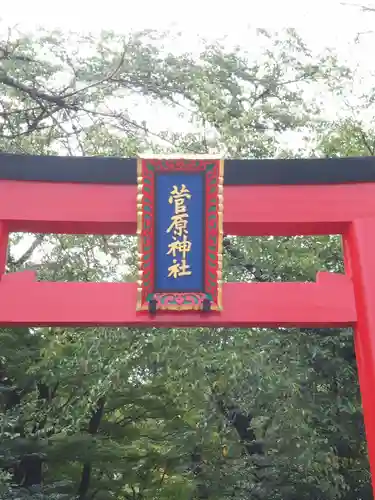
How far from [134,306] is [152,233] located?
1.68 ft

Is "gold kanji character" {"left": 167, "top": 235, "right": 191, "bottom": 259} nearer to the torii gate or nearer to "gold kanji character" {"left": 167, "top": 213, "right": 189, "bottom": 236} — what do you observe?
"gold kanji character" {"left": 167, "top": 213, "right": 189, "bottom": 236}

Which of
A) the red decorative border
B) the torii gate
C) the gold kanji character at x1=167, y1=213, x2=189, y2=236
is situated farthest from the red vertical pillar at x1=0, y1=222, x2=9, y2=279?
the gold kanji character at x1=167, y1=213, x2=189, y2=236

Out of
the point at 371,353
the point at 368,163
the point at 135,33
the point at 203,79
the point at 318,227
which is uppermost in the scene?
the point at 135,33

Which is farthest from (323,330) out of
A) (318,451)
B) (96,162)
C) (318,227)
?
(96,162)

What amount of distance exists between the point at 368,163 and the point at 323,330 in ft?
6.58

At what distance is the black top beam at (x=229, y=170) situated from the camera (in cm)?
429

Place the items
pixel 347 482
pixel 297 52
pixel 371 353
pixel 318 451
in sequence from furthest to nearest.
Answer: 1. pixel 297 52
2. pixel 347 482
3. pixel 318 451
4. pixel 371 353

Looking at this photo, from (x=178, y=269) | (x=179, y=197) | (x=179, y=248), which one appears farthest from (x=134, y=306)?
(x=179, y=197)

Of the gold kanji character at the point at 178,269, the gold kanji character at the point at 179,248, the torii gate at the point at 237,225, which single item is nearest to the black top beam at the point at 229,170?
the torii gate at the point at 237,225

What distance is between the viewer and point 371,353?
4016 mm

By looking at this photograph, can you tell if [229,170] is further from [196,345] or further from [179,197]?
[196,345]

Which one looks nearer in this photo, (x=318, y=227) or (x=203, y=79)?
(x=318, y=227)

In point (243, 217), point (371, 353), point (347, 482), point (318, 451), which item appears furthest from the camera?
point (347, 482)

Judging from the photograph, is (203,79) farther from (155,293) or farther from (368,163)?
(155,293)
